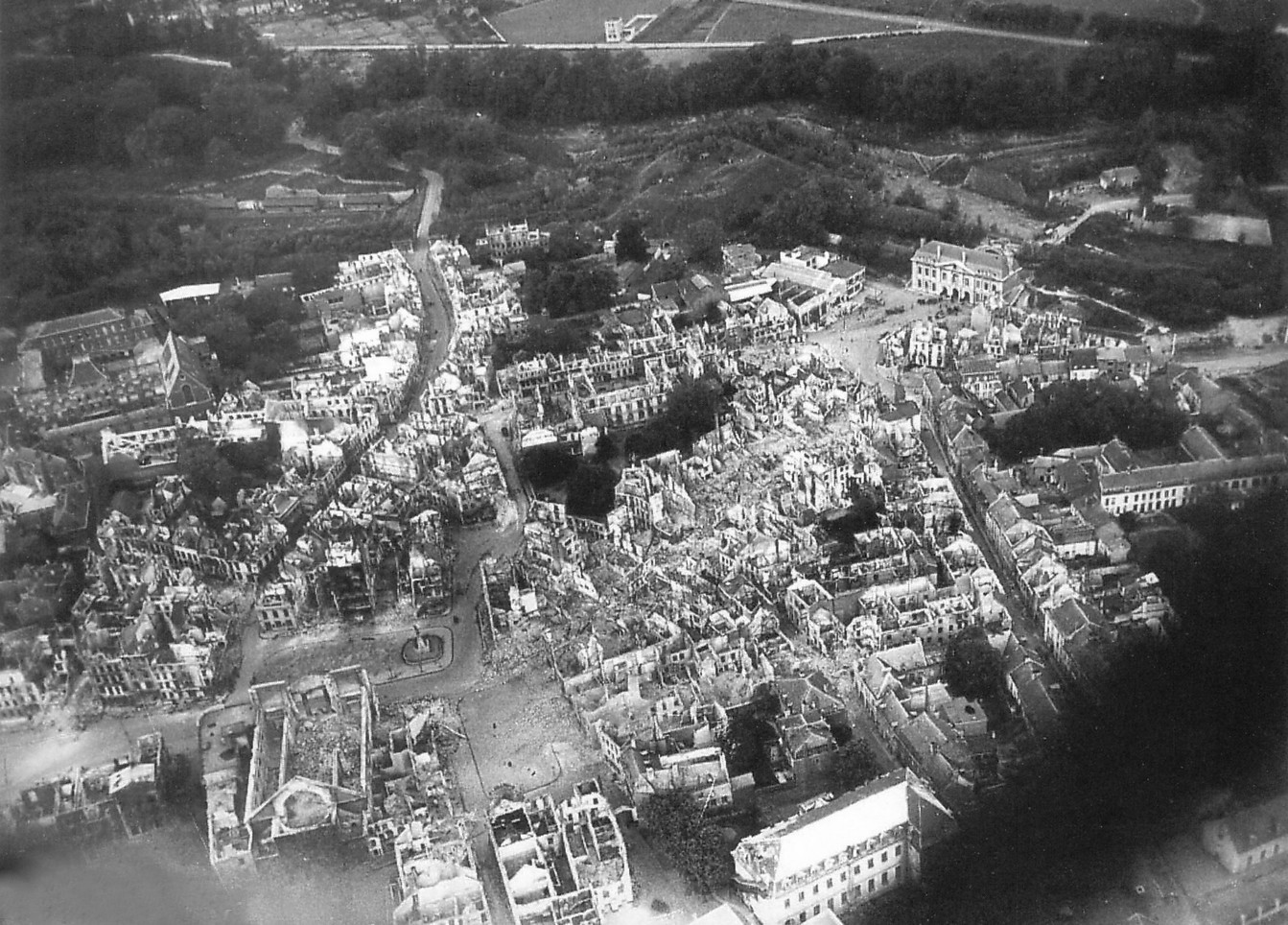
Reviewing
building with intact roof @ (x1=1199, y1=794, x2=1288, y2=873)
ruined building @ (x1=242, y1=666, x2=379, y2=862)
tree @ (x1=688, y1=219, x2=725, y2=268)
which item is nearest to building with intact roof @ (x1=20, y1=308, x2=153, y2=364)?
tree @ (x1=688, y1=219, x2=725, y2=268)

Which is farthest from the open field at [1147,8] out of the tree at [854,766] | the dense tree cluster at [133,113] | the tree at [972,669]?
the tree at [854,766]

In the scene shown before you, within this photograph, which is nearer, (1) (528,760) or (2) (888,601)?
(1) (528,760)

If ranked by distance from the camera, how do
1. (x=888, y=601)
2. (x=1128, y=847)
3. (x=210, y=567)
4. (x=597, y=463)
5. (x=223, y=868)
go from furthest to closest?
(x=597, y=463) < (x=210, y=567) < (x=888, y=601) < (x=223, y=868) < (x=1128, y=847)

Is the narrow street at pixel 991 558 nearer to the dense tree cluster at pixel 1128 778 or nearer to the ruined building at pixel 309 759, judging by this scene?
the dense tree cluster at pixel 1128 778

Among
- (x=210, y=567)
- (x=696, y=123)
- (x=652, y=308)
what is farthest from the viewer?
(x=696, y=123)

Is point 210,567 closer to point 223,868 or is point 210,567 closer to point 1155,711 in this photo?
point 223,868

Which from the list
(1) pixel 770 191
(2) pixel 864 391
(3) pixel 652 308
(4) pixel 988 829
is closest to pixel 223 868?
(4) pixel 988 829
